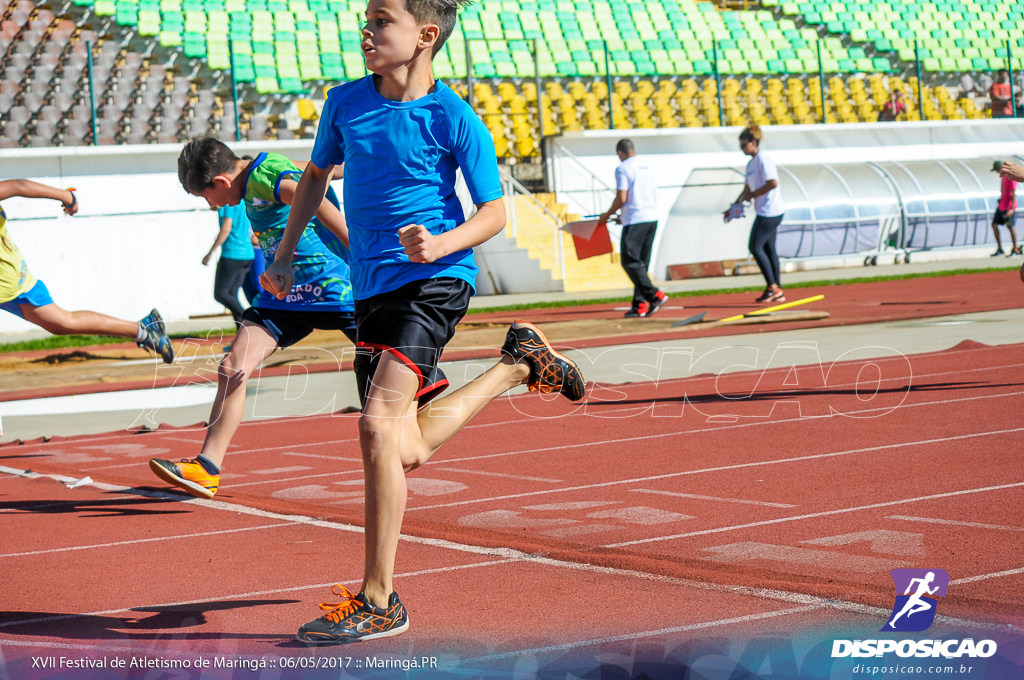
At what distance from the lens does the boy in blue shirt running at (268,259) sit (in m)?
5.88

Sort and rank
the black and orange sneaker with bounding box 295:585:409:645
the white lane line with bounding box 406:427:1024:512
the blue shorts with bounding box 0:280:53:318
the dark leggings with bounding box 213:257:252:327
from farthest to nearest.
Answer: the dark leggings with bounding box 213:257:252:327 < the blue shorts with bounding box 0:280:53:318 < the white lane line with bounding box 406:427:1024:512 < the black and orange sneaker with bounding box 295:585:409:645

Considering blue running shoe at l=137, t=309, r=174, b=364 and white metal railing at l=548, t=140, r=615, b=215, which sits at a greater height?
blue running shoe at l=137, t=309, r=174, b=364

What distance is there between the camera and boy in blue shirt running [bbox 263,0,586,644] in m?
3.64

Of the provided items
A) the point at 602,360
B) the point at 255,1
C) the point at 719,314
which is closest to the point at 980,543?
the point at 602,360

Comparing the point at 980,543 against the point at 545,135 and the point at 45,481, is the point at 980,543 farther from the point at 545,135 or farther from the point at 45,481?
the point at 545,135

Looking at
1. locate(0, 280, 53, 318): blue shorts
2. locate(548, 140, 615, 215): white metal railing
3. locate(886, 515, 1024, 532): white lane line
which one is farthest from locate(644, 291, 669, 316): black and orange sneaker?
locate(548, 140, 615, 215): white metal railing

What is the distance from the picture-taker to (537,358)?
4727mm

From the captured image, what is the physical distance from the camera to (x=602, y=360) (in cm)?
1117

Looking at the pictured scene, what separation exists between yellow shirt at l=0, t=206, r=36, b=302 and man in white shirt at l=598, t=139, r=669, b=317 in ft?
28.0

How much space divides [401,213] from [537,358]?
1084mm

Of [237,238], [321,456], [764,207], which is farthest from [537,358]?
[764,207]

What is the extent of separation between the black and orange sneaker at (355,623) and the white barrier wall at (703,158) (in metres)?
23.0

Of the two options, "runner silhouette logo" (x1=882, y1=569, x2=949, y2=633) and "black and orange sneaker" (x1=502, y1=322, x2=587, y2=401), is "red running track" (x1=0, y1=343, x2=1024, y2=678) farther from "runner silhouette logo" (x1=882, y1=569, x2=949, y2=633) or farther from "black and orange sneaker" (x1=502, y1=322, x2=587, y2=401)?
"black and orange sneaker" (x1=502, y1=322, x2=587, y2=401)

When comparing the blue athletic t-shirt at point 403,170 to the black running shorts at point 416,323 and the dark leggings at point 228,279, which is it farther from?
the dark leggings at point 228,279
